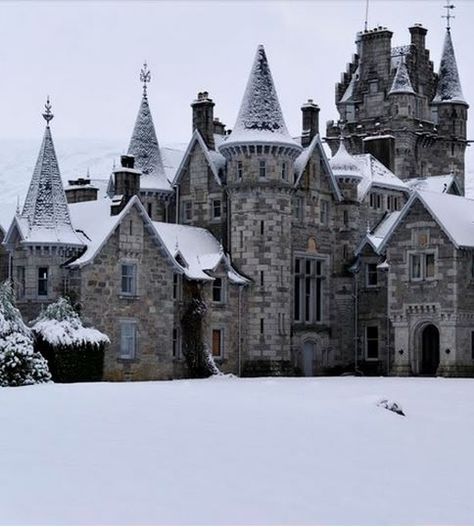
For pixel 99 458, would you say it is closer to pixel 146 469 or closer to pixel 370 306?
pixel 146 469

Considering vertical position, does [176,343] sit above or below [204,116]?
below

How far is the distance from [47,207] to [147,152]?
463 inches

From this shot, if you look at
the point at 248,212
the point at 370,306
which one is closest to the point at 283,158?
the point at 248,212

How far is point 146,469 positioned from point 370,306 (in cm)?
4068

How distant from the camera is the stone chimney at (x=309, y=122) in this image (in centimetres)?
6266

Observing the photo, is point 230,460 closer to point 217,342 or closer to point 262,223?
point 217,342

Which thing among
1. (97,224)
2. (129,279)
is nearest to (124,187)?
(97,224)

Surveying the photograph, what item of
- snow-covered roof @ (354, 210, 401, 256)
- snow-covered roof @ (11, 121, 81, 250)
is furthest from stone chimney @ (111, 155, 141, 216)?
snow-covered roof @ (354, 210, 401, 256)

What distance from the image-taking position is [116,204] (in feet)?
176

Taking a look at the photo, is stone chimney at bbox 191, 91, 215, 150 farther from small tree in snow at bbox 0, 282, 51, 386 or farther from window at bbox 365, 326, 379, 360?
small tree in snow at bbox 0, 282, 51, 386

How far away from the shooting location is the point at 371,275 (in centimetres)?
6181

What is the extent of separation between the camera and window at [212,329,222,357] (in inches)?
2208

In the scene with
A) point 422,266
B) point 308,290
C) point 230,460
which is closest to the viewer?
point 230,460

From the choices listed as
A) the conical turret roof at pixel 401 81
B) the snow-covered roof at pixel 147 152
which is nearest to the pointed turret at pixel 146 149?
the snow-covered roof at pixel 147 152
